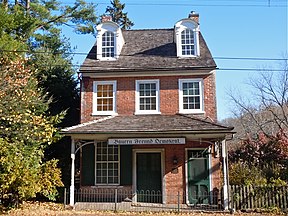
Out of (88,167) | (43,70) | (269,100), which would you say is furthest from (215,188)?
(269,100)

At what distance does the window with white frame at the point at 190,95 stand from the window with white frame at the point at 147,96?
135 cm

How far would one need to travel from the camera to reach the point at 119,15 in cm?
4756

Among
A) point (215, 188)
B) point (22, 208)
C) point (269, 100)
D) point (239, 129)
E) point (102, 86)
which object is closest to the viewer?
point (22, 208)

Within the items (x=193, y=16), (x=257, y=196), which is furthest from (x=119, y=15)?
(x=257, y=196)

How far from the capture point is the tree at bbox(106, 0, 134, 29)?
47.4m

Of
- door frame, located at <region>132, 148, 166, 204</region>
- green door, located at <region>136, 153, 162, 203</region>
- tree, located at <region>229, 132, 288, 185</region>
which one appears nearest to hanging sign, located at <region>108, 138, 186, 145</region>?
door frame, located at <region>132, 148, 166, 204</region>

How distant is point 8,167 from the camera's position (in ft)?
45.8

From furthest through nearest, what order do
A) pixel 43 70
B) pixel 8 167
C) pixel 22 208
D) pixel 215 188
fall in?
pixel 43 70, pixel 215 188, pixel 22 208, pixel 8 167

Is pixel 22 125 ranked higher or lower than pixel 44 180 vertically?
higher

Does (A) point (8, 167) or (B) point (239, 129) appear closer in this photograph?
(A) point (8, 167)

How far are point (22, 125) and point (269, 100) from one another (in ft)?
82.8

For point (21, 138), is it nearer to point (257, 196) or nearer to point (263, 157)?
point (257, 196)

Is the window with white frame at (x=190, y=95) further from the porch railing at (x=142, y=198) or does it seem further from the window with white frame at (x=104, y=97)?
the porch railing at (x=142, y=198)

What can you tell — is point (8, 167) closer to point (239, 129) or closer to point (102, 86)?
point (102, 86)
